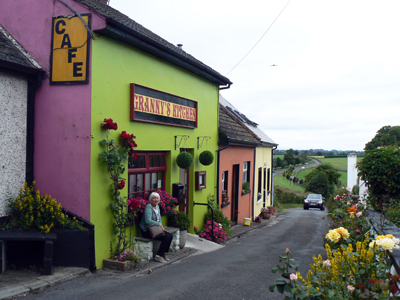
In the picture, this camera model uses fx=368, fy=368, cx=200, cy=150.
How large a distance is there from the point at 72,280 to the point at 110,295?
36.4 inches

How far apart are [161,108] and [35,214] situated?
12.1 feet

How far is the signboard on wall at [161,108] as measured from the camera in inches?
301

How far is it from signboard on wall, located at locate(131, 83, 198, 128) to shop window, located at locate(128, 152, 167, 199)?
857 millimetres

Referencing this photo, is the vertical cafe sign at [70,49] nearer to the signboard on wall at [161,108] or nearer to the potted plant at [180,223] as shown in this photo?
the signboard on wall at [161,108]

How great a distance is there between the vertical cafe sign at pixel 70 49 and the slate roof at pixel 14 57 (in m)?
0.36

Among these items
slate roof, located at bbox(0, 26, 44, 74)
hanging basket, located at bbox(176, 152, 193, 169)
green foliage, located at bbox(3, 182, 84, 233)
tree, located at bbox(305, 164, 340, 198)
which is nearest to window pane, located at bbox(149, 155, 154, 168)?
hanging basket, located at bbox(176, 152, 193, 169)

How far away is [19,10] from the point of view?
→ 278 inches

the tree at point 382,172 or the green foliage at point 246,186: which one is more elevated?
the tree at point 382,172

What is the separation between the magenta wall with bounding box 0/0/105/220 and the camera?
6.42 metres

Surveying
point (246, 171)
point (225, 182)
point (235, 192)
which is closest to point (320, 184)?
point (246, 171)

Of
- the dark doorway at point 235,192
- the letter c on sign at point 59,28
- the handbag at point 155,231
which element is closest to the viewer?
the letter c on sign at point 59,28

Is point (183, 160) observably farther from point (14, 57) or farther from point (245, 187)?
point (245, 187)

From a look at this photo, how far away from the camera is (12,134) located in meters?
6.29

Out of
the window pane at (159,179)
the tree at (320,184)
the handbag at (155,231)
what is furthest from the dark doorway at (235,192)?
the tree at (320,184)
